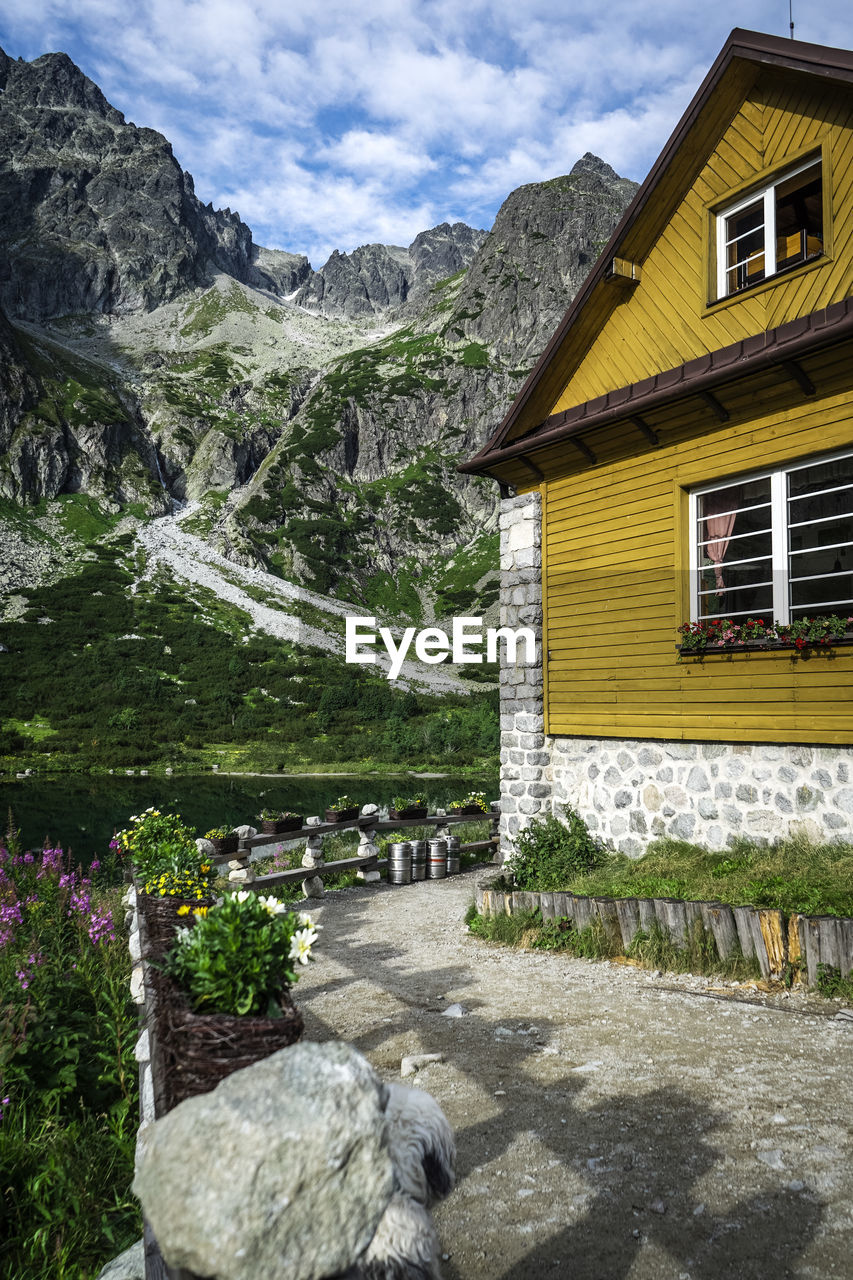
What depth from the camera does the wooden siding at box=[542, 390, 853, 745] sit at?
8234 mm

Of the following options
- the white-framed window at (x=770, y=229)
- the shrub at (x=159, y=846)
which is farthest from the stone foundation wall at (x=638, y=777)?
the shrub at (x=159, y=846)

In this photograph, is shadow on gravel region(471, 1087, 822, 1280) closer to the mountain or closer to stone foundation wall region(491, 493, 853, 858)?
stone foundation wall region(491, 493, 853, 858)

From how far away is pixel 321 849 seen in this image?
48.8 feet

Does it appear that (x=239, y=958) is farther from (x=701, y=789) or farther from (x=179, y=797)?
(x=179, y=797)

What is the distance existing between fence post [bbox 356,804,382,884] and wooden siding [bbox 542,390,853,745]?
18.1 ft

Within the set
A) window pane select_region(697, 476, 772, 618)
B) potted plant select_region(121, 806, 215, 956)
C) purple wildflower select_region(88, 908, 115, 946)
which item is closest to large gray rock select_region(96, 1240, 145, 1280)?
potted plant select_region(121, 806, 215, 956)

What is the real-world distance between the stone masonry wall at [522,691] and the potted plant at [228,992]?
25.3 ft

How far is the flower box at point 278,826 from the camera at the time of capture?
531 inches

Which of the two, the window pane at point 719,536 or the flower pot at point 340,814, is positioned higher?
the window pane at point 719,536

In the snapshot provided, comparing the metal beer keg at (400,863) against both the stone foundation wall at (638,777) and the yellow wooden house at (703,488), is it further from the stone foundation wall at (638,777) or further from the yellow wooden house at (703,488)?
the yellow wooden house at (703,488)

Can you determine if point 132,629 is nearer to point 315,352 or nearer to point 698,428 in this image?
point 698,428

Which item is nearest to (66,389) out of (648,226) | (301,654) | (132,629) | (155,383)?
(155,383)

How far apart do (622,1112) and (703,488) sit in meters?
7.08

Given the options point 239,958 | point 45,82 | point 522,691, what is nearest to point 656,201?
point 522,691
